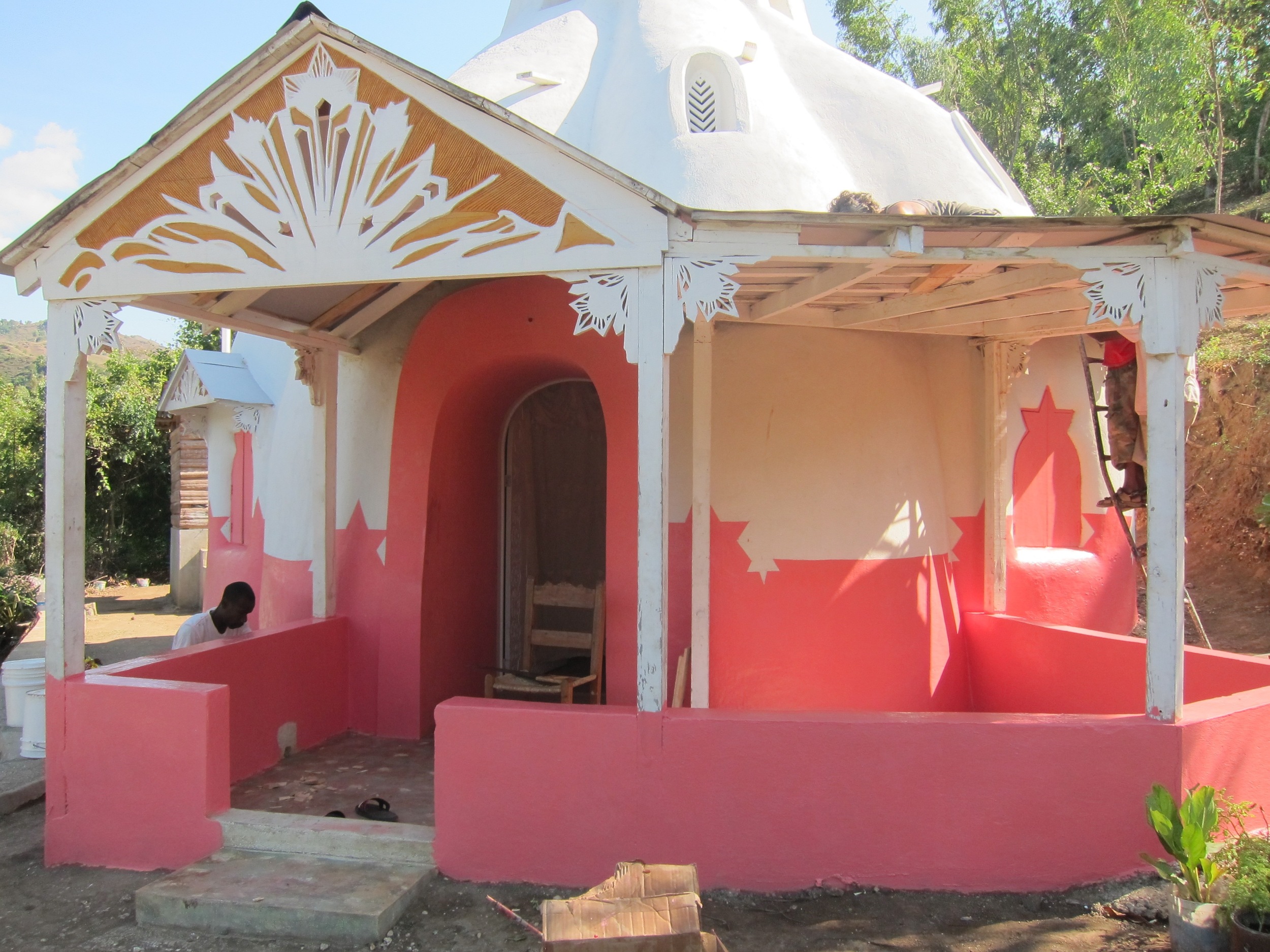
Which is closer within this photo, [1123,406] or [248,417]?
[1123,406]

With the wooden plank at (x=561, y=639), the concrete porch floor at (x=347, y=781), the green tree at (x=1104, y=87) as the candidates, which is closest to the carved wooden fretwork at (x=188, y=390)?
the wooden plank at (x=561, y=639)

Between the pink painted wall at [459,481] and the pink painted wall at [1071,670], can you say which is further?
the pink painted wall at [459,481]

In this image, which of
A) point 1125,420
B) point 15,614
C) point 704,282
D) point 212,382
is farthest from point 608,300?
point 15,614

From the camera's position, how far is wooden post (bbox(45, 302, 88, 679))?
202 inches

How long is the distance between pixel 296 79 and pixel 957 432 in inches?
196

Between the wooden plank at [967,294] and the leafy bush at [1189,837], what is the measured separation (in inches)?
96.0

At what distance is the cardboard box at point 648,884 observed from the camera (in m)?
3.08

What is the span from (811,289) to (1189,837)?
305 centimetres

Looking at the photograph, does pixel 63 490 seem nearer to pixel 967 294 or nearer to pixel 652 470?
pixel 652 470

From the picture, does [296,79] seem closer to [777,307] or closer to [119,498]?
[777,307]

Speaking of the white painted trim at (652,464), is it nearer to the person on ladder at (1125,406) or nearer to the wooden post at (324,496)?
the wooden post at (324,496)

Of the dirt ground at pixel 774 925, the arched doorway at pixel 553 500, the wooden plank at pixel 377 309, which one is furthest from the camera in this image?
the arched doorway at pixel 553 500

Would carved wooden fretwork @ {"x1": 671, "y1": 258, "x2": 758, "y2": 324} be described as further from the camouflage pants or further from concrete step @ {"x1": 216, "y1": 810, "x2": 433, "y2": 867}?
the camouflage pants

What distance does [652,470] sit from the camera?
4352 mm
